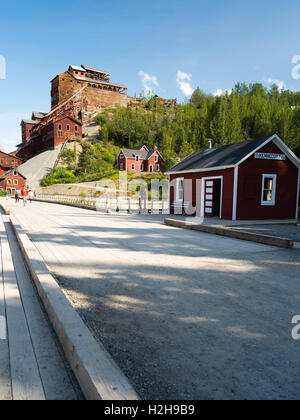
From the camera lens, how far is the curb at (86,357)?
1.81 meters

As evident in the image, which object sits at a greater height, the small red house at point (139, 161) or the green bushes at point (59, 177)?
the small red house at point (139, 161)

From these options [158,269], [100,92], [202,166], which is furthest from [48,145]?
[158,269]

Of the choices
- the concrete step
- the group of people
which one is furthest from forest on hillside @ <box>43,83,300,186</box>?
the concrete step

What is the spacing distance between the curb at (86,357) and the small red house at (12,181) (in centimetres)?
6680

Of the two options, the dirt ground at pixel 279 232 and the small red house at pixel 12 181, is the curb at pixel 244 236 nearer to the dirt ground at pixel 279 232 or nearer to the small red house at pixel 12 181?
the dirt ground at pixel 279 232

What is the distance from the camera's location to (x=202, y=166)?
16.9 m

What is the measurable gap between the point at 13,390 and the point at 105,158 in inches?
2879

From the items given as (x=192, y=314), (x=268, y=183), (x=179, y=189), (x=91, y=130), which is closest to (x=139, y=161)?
(x=91, y=130)

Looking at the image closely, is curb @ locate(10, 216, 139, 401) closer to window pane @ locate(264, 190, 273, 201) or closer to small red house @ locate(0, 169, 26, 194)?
window pane @ locate(264, 190, 273, 201)

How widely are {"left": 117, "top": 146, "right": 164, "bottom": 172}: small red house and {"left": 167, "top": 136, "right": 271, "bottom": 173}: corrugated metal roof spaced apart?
1732 inches

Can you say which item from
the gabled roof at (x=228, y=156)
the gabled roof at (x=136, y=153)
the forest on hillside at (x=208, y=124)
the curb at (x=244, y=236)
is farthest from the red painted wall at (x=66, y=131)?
the curb at (x=244, y=236)

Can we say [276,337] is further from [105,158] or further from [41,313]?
[105,158]

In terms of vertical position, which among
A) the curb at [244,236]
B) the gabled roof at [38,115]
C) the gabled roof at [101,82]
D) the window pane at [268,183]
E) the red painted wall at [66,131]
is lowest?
the curb at [244,236]

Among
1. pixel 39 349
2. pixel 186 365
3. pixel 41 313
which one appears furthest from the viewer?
pixel 41 313
